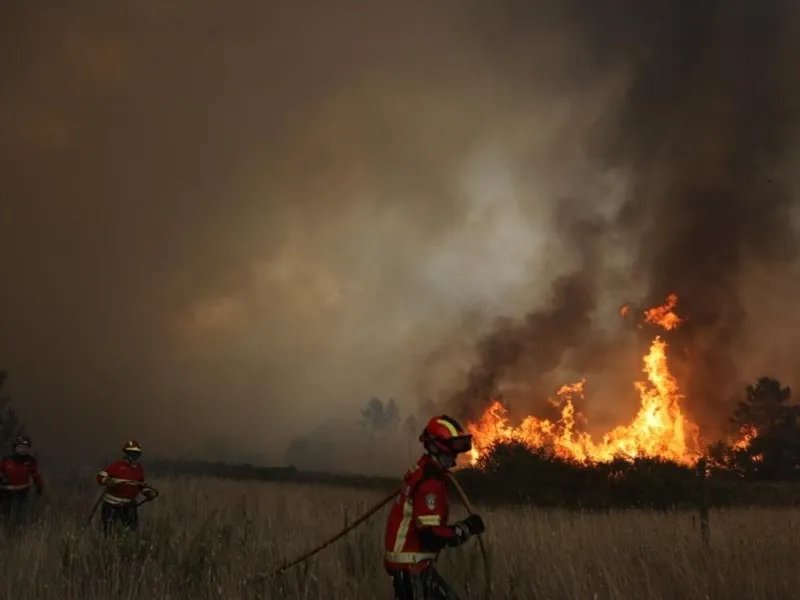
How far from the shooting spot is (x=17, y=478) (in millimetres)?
12789

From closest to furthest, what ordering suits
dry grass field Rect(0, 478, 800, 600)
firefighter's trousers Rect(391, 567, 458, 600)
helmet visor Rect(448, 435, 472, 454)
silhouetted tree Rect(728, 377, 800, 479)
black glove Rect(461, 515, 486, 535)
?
1. black glove Rect(461, 515, 486, 535)
2. helmet visor Rect(448, 435, 472, 454)
3. firefighter's trousers Rect(391, 567, 458, 600)
4. dry grass field Rect(0, 478, 800, 600)
5. silhouetted tree Rect(728, 377, 800, 479)

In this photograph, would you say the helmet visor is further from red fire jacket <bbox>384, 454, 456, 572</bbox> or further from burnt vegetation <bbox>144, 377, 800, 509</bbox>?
burnt vegetation <bbox>144, 377, 800, 509</bbox>

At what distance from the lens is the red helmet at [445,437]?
196 inches

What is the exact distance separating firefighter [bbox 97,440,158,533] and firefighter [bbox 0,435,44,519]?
112 inches

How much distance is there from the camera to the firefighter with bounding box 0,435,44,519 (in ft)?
41.5

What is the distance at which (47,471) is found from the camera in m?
22.7

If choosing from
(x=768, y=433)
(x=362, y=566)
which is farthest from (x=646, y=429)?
(x=362, y=566)

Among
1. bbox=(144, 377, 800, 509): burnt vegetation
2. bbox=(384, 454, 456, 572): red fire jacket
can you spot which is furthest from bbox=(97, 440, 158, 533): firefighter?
bbox=(144, 377, 800, 509): burnt vegetation

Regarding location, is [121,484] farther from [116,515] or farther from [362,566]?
[362,566]

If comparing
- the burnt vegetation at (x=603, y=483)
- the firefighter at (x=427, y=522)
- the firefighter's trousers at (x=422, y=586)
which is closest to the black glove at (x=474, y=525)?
the firefighter at (x=427, y=522)

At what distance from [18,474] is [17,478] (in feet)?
0.26

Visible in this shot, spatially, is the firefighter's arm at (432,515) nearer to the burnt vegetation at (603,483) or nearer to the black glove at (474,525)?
the black glove at (474,525)

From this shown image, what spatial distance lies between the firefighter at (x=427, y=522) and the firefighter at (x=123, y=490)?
692 cm

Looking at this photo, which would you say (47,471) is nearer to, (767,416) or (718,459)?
(718,459)
